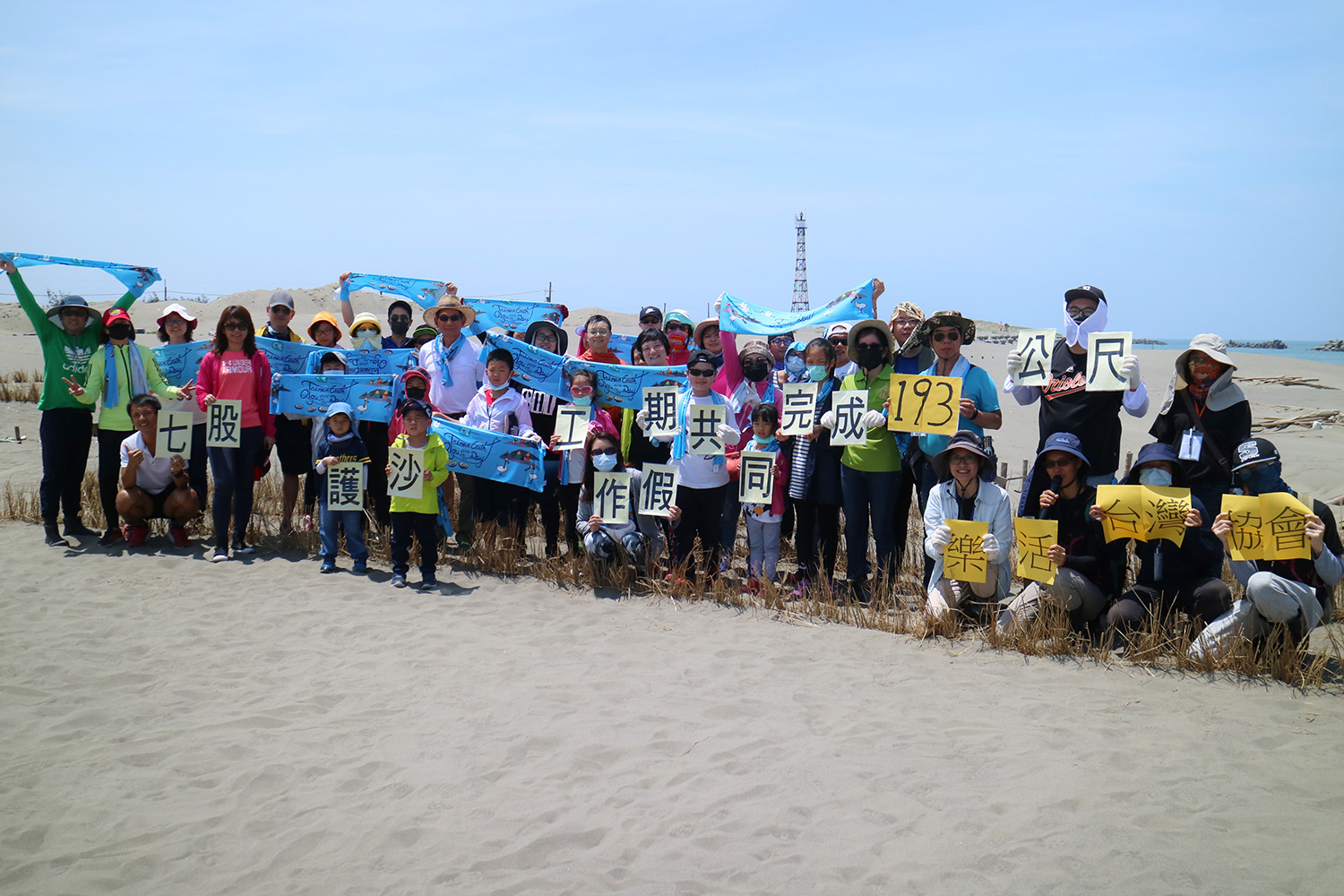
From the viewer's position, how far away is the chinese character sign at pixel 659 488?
24.6ft

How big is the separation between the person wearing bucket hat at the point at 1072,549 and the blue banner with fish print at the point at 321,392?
20.0 ft

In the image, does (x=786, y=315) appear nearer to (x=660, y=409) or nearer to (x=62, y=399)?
(x=660, y=409)

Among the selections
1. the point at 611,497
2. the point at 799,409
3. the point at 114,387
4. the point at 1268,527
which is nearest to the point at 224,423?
the point at 114,387

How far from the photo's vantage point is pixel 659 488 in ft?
24.7

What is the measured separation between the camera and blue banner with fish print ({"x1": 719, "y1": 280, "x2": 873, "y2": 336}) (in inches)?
305

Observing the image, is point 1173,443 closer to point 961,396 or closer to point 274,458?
point 961,396

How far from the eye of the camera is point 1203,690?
5.38 meters

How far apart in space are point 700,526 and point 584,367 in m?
1.89

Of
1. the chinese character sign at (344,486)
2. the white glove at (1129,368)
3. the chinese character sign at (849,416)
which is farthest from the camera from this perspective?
the chinese character sign at (344,486)

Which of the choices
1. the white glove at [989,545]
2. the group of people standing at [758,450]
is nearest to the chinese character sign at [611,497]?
the group of people standing at [758,450]

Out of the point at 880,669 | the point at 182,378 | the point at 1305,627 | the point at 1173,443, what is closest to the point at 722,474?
the point at 880,669

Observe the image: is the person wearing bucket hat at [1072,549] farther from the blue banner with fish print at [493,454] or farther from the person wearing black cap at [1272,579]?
the blue banner with fish print at [493,454]

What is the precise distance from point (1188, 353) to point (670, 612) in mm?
4310

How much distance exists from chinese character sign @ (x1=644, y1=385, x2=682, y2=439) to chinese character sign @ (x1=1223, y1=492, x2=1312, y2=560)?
167 inches
